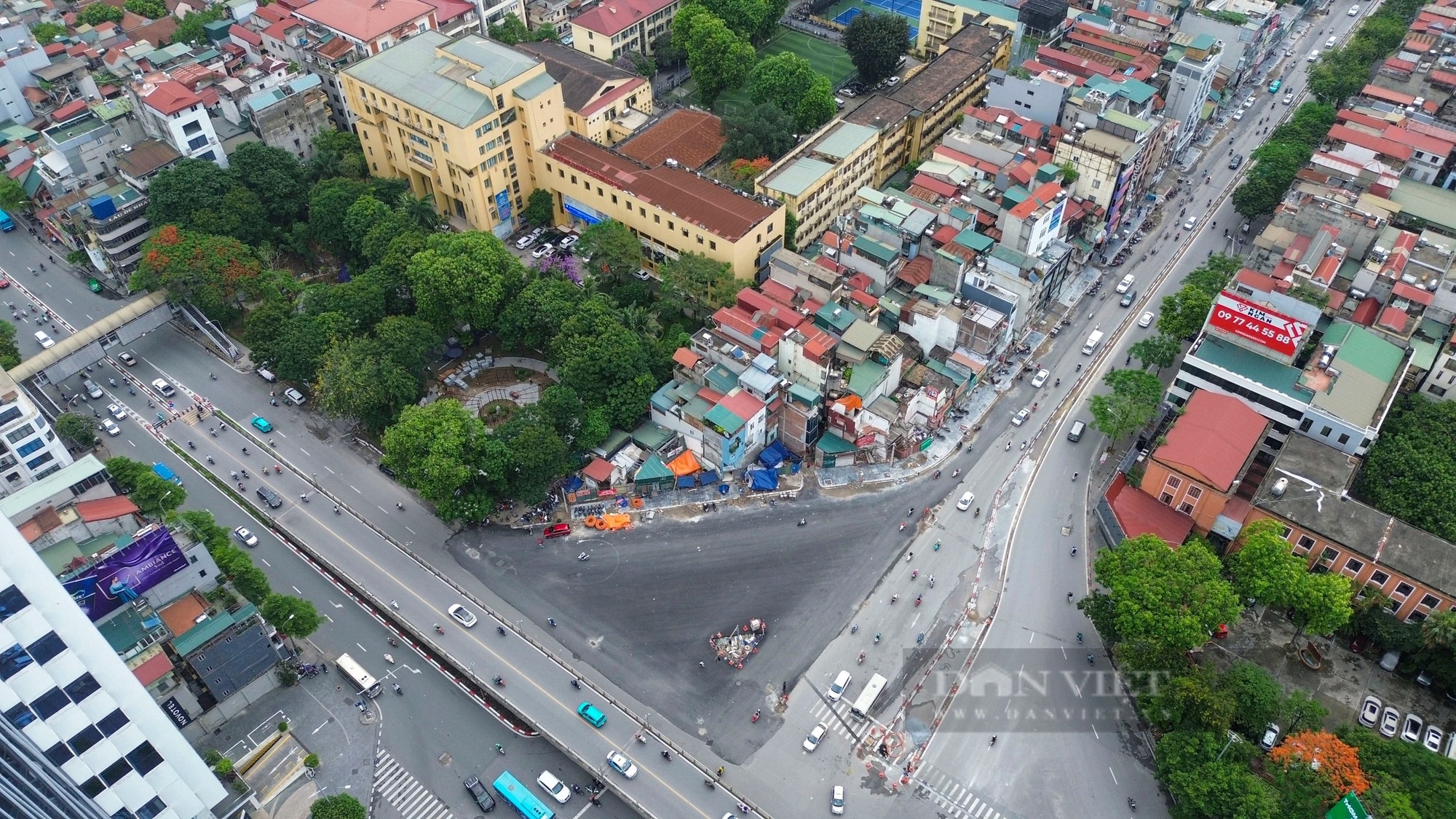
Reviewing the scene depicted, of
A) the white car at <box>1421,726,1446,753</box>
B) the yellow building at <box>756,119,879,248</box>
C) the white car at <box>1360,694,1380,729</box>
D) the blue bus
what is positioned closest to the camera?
the blue bus

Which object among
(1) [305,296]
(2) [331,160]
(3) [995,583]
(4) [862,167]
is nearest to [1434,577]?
(3) [995,583]

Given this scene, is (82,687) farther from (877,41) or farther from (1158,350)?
(877,41)

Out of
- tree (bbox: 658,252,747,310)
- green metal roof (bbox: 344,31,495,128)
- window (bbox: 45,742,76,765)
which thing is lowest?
tree (bbox: 658,252,747,310)

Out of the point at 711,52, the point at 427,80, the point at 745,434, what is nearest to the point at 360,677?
the point at 745,434

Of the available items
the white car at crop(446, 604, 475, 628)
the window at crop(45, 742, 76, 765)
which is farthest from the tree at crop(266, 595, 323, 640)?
the window at crop(45, 742, 76, 765)

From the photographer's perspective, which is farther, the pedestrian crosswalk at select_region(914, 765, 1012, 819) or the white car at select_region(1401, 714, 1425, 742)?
the white car at select_region(1401, 714, 1425, 742)

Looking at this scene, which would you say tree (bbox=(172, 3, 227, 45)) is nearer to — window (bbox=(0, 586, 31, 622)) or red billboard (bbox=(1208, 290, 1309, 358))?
window (bbox=(0, 586, 31, 622))
